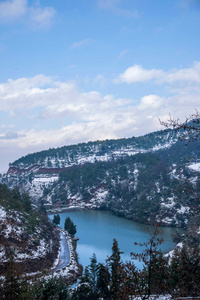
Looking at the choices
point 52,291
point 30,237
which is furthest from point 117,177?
point 52,291

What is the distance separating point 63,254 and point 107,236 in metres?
9.72

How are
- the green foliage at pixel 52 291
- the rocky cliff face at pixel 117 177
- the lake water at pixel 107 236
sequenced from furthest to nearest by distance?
the rocky cliff face at pixel 117 177, the lake water at pixel 107 236, the green foliage at pixel 52 291

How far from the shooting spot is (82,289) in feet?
48.0

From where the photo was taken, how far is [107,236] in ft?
121

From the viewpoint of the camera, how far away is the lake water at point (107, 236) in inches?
1161

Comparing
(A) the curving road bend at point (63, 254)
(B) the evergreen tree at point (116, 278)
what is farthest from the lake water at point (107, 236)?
(B) the evergreen tree at point (116, 278)

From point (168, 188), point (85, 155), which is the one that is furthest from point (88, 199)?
point (85, 155)

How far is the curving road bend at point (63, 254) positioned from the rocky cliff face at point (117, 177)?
55.4 ft

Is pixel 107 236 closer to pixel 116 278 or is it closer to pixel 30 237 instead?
pixel 30 237

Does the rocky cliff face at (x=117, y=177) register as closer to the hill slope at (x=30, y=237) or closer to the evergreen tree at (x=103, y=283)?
the hill slope at (x=30, y=237)

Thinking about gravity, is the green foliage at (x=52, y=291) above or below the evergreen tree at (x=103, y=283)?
above

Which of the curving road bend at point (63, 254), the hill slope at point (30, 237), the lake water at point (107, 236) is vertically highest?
the hill slope at point (30, 237)

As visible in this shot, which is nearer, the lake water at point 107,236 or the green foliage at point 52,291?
the green foliage at point 52,291

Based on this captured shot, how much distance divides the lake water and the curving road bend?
151cm
